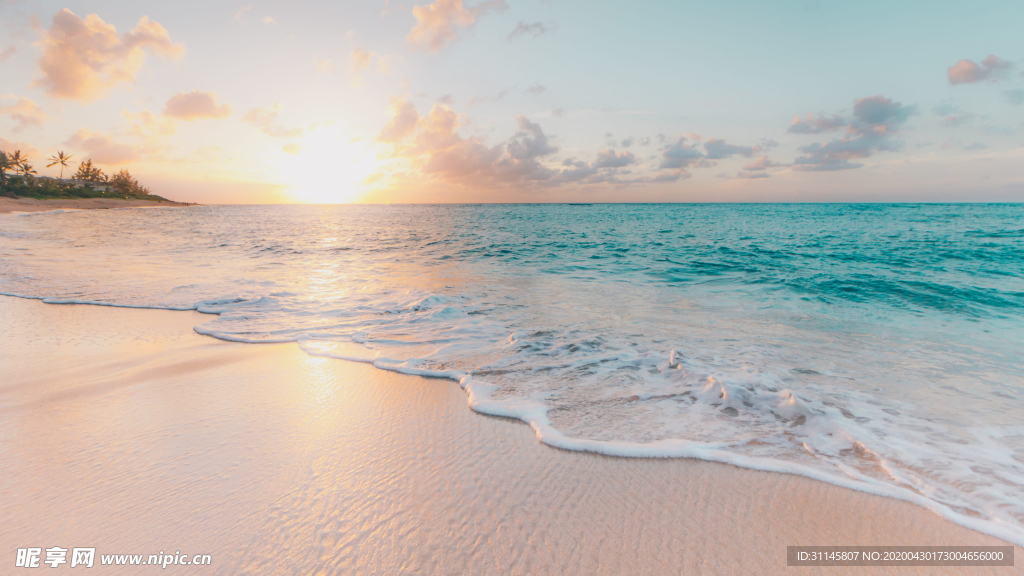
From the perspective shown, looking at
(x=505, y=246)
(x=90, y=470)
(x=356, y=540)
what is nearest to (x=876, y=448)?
(x=356, y=540)

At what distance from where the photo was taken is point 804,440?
288 cm

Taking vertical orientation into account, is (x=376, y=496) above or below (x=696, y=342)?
below

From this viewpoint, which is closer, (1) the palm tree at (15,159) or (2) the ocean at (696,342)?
(2) the ocean at (696,342)

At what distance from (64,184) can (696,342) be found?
103m

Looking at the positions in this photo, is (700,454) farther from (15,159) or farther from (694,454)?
(15,159)

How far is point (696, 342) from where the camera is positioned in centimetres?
517

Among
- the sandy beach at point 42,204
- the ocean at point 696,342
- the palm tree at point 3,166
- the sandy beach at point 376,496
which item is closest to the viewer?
the sandy beach at point 376,496

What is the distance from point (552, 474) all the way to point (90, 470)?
268cm

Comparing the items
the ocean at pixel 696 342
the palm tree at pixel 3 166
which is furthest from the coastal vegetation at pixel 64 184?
the ocean at pixel 696 342

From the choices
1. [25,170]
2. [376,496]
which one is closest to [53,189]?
[25,170]

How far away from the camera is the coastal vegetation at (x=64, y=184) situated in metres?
54.6

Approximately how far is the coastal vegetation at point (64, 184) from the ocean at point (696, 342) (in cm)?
6725

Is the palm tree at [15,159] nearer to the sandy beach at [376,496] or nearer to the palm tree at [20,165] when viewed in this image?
the palm tree at [20,165]

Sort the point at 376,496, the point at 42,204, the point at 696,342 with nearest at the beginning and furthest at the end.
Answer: the point at 376,496, the point at 696,342, the point at 42,204
